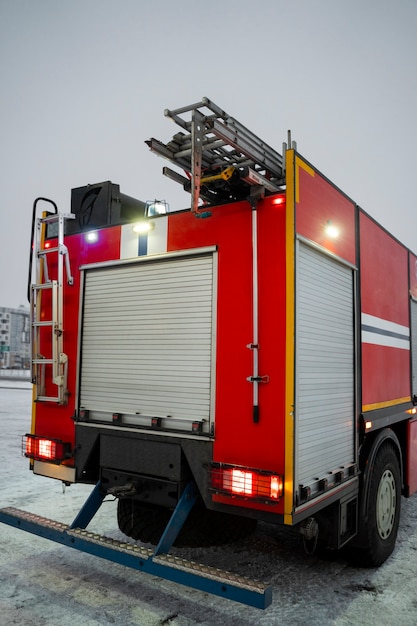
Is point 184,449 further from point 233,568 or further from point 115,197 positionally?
point 115,197

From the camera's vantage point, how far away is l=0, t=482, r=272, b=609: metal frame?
8.48 feet

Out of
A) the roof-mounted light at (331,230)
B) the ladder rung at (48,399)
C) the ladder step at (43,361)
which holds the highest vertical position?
the roof-mounted light at (331,230)

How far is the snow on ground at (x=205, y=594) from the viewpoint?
10.3 ft

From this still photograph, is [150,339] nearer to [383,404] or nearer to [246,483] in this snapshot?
[246,483]

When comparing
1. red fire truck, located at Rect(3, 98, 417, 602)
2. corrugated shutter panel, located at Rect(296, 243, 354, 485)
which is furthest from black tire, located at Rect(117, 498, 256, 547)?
corrugated shutter panel, located at Rect(296, 243, 354, 485)

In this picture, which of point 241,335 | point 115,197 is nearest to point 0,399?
point 115,197

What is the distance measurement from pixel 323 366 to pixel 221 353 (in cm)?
73

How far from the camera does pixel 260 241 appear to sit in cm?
316

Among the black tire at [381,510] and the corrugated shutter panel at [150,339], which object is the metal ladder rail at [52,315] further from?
the black tire at [381,510]

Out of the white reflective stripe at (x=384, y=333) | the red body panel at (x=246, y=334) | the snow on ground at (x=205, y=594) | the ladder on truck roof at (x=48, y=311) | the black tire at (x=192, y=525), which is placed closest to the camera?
the red body panel at (x=246, y=334)

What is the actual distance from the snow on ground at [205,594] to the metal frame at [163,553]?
41 cm

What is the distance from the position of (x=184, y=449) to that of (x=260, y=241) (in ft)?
4.91

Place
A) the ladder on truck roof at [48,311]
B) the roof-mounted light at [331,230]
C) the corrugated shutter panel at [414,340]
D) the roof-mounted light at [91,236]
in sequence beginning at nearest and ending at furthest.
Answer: the roof-mounted light at [331,230], the ladder on truck roof at [48,311], the roof-mounted light at [91,236], the corrugated shutter panel at [414,340]

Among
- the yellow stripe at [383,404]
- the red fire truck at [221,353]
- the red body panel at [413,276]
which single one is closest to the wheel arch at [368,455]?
the red fire truck at [221,353]
